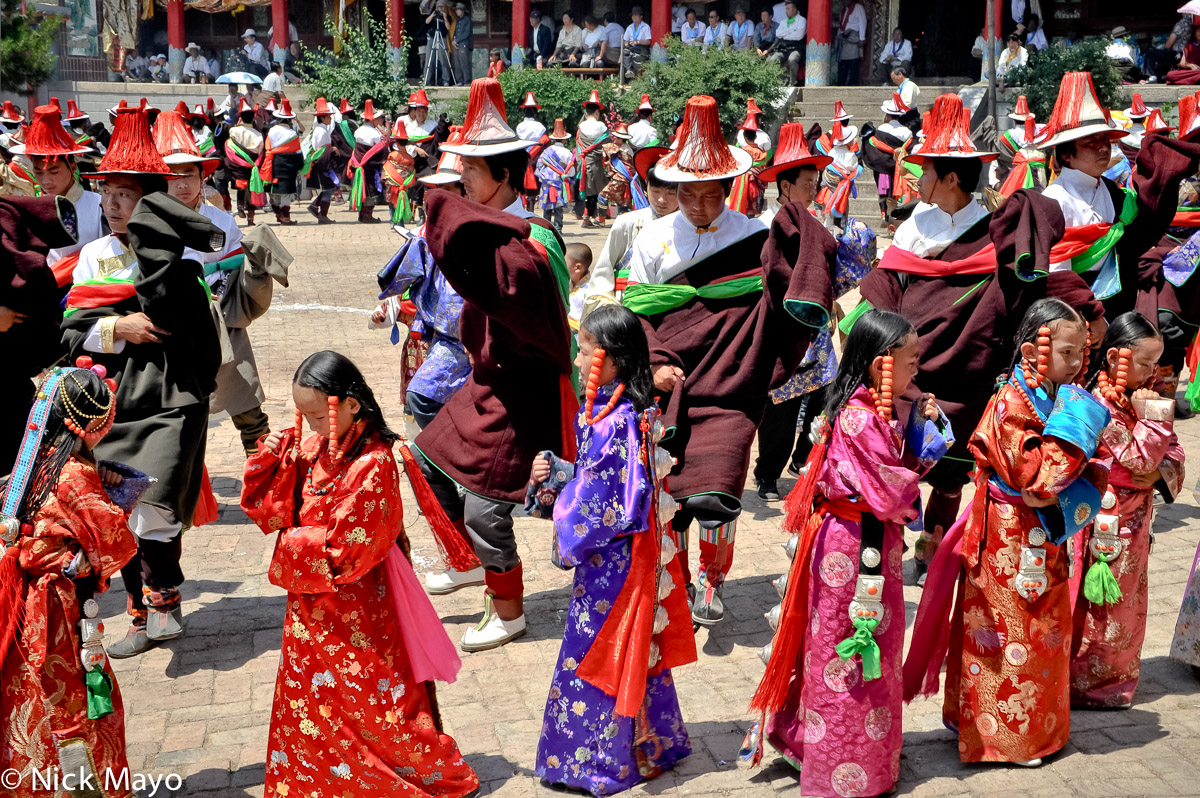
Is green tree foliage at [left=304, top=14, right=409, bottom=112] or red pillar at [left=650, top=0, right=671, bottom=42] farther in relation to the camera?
red pillar at [left=650, top=0, right=671, bottom=42]

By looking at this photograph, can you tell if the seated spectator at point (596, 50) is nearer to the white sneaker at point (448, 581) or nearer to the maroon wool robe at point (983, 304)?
the maroon wool robe at point (983, 304)

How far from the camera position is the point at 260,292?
6.27 meters

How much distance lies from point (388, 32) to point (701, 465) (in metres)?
27.3

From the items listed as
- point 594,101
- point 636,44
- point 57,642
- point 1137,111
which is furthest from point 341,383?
point 636,44

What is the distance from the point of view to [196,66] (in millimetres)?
31375

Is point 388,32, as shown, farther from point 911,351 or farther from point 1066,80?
point 911,351

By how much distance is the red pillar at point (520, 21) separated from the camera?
91.0 ft

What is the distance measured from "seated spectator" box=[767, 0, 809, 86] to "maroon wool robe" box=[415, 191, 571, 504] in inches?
783

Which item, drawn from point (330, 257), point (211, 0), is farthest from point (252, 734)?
point (211, 0)

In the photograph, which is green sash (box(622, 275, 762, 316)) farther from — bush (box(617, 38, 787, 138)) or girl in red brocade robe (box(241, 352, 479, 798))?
bush (box(617, 38, 787, 138))

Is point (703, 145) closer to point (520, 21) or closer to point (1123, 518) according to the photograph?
point (1123, 518)

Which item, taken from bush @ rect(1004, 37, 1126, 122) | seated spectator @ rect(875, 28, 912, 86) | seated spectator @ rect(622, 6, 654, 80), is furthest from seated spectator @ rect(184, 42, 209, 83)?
bush @ rect(1004, 37, 1126, 122)

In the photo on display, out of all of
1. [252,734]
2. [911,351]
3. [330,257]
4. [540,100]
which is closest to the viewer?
[911,351]

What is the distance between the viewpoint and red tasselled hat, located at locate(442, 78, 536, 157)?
5.11 m
